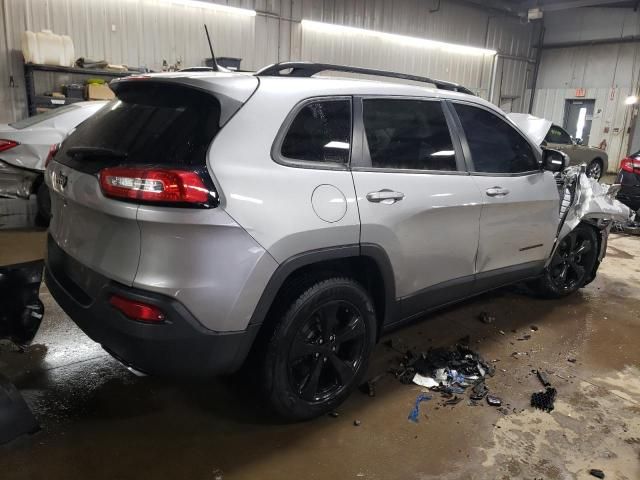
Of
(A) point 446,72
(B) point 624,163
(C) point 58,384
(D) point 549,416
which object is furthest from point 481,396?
(A) point 446,72

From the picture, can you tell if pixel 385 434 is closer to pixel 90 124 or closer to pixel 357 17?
pixel 90 124

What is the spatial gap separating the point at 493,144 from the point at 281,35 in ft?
29.0

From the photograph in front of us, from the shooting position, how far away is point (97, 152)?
2080mm

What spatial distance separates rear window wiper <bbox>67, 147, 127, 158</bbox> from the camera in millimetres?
2041

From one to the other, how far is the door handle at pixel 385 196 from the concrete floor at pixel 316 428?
3.58ft

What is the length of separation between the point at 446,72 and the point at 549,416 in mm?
13956

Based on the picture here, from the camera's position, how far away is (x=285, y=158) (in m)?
2.12

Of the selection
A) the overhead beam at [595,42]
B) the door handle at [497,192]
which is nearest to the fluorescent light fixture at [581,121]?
the overhead beam at [595,42]

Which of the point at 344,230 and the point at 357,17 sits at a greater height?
the point at 357,17

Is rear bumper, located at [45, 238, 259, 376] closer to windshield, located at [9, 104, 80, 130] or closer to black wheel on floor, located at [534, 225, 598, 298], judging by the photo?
black wheel on floor, located at [534, 225, 598, 298]

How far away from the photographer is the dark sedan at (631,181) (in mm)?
7391

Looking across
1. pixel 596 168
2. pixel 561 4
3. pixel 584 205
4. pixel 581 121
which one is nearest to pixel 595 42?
pixel 581 121

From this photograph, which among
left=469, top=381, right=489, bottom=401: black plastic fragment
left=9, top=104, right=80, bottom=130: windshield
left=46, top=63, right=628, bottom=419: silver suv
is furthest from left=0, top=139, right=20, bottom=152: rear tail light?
left=469, top=381, right=489, bottom=401: black plastic fragment

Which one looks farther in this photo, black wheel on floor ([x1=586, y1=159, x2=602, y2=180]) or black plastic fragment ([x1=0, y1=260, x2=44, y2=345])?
black wheel on floor ([x1=586, y1=159, x2=602, y2=180])
